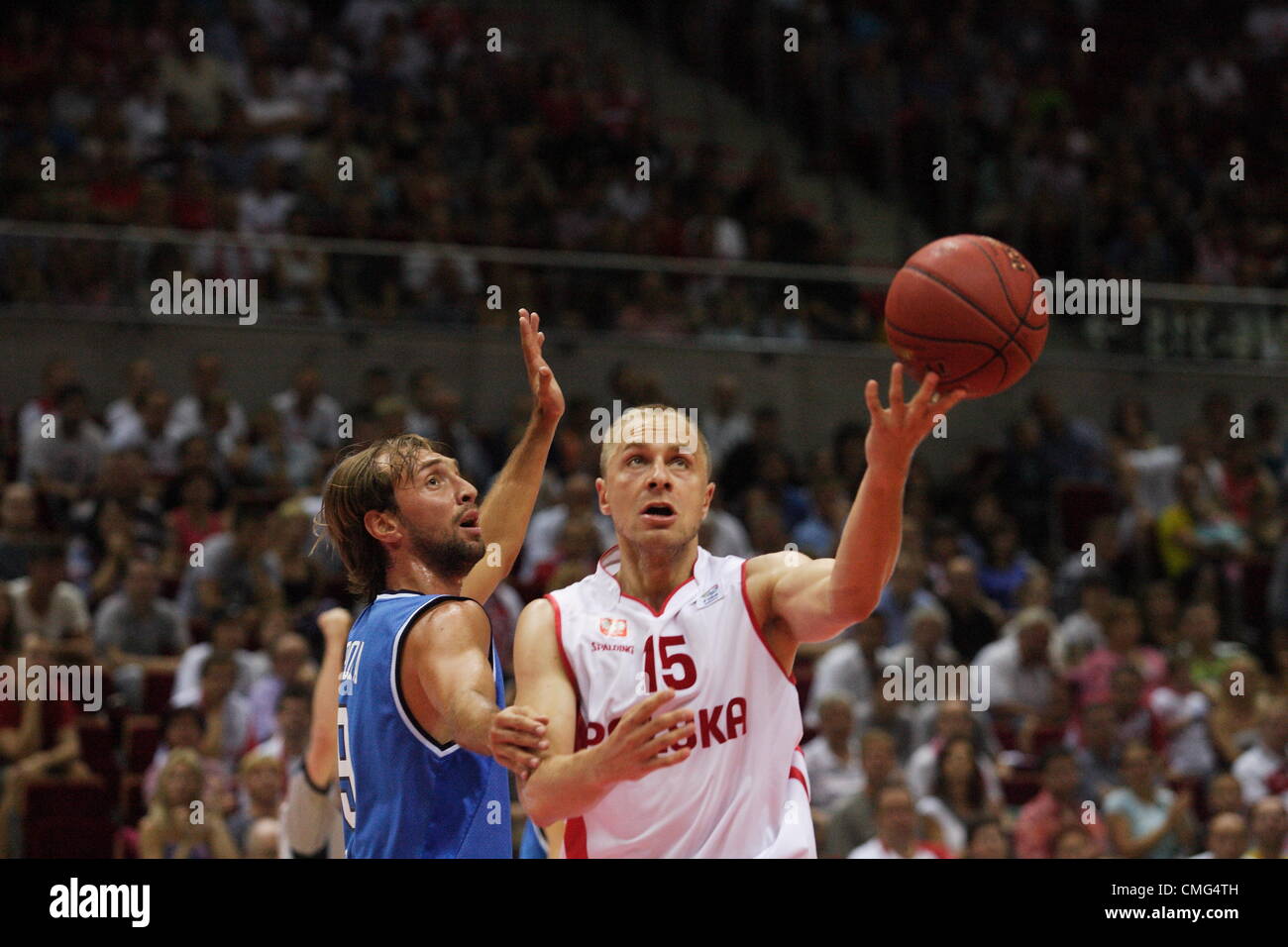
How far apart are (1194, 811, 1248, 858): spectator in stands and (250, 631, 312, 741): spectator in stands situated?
177 inches

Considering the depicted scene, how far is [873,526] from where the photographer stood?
150 inches

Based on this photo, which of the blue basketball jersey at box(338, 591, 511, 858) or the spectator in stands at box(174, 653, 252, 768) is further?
the spectator in stands at box(174, 653, 252, 768)

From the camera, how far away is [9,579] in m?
9.66

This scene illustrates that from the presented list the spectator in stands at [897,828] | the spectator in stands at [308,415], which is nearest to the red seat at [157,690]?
the spectator in stands at [308,415]

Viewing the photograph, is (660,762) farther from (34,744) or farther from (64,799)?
(34,744)

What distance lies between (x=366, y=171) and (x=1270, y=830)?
7630mm

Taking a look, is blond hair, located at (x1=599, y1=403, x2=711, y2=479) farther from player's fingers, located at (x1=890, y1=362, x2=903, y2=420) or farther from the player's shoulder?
player's fingers, located at (x1=890, y1=362, x2=903, y2=420)

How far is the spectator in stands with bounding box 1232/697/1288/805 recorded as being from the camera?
30.8 ft

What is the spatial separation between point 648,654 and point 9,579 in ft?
21.2

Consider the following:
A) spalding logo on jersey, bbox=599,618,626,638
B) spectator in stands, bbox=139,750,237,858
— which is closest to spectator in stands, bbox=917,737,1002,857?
spectator in stands, bbox=139,750,237,858

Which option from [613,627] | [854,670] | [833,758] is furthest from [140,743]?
[613,627]
